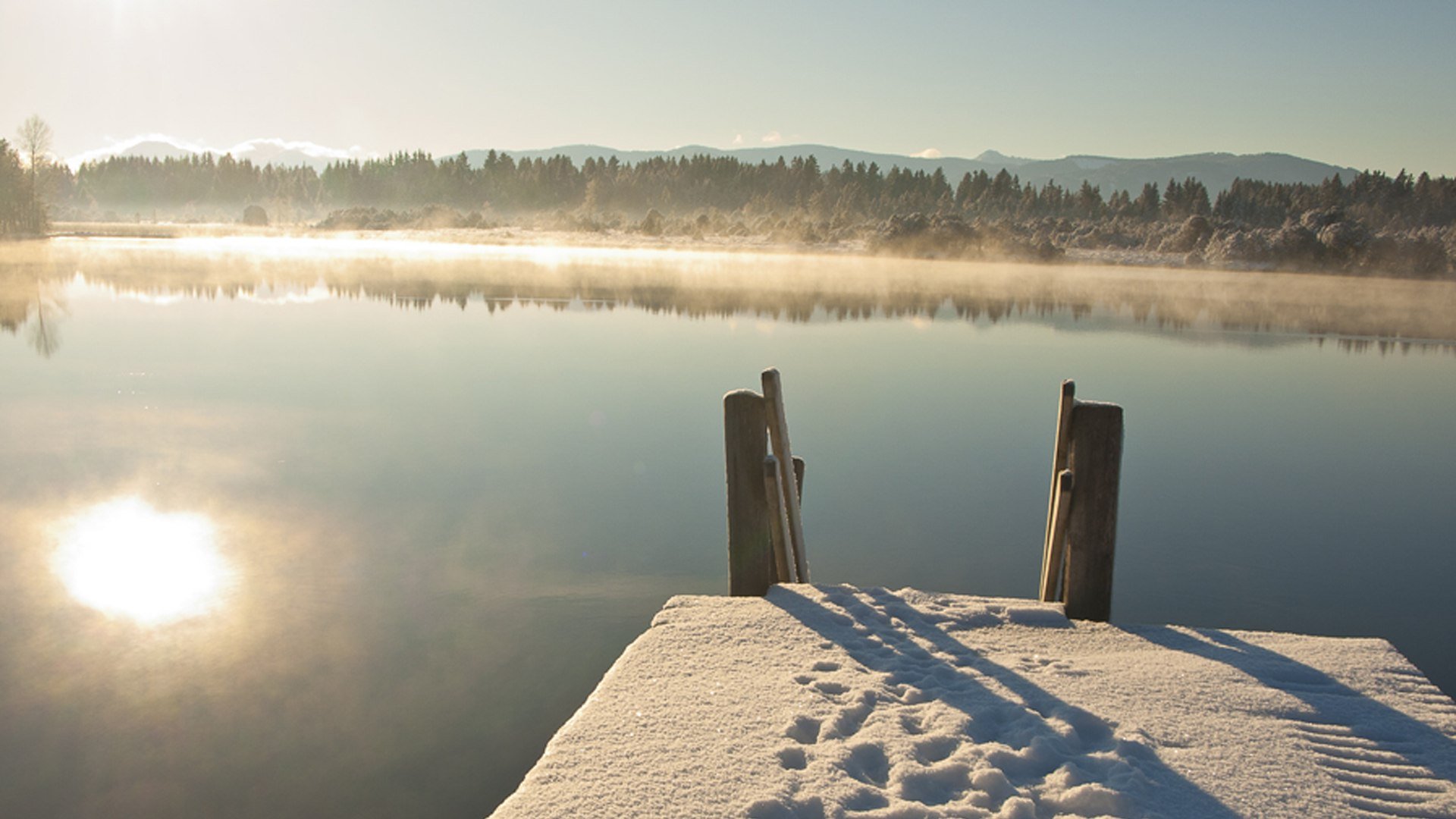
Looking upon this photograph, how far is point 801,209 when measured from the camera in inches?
4481

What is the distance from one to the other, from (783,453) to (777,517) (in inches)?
16.9

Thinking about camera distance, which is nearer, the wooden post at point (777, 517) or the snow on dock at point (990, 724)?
the snow on dock at point (990, 724)

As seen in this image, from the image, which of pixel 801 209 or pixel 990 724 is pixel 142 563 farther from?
pixel 801 209

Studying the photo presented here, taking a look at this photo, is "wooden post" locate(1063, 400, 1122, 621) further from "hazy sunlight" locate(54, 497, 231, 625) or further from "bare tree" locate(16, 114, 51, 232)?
"bare tree" locate(16, 114, 51, 232)

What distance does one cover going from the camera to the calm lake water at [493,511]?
17.2ft

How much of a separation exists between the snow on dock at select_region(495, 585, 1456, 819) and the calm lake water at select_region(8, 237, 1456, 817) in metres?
1.09

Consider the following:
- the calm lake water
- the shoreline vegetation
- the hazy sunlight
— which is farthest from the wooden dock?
the shoreline vegetation

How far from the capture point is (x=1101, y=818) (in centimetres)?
362

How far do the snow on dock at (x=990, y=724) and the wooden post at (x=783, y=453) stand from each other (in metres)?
0.95

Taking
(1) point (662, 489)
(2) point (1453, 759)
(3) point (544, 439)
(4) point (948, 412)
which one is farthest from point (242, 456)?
(2) point (1453, 759)

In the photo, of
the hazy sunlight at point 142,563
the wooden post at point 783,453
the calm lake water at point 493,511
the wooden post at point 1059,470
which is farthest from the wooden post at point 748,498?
the hazy sunlight at point 142,563

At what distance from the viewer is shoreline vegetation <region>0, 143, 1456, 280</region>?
62.8 m

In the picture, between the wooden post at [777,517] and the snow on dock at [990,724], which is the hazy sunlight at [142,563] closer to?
the snow on dock at [990,724]

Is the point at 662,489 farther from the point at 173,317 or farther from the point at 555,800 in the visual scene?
the point at 173,317
